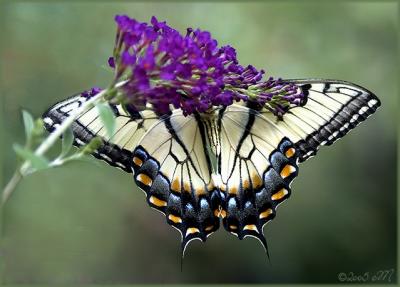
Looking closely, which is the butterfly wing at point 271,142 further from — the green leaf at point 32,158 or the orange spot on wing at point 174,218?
the green leaf at point 32,158

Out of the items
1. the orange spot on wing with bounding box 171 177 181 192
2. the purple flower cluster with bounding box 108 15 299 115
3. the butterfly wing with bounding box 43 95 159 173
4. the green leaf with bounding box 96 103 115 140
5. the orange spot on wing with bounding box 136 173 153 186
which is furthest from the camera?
the orange spot on wing with bounding box 171 177 181 192

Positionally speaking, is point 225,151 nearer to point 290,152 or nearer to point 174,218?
point 290,152

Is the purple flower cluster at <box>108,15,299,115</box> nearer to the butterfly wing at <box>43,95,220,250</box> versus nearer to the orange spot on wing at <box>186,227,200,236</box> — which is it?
the butterfly wing at <box>43,95,220,250</box>

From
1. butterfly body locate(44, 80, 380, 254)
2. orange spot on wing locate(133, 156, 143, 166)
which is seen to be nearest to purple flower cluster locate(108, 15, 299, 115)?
butterfly body locate(44, 80, 380, 254)

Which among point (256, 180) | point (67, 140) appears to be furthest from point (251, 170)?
point (67, 140)

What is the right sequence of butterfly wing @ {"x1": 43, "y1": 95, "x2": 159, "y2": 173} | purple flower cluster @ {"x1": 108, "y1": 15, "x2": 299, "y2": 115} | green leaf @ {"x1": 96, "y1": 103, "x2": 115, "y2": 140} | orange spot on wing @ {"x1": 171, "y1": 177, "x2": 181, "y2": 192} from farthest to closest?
orange spot on wing @ {"x1": 171, "y1": 177, "x2": 181, "y2": 192} → butterfly wing @ {"x1": 43, "y1": 95, "x2": 159, "y2": 173} → purple flower cluster @ {"x1": 108, "y1": 15, "x2": 299, "y2": 115} → green leaf @ {"x1": 96, "y1": 103, "x2": 115, "y2": 140}

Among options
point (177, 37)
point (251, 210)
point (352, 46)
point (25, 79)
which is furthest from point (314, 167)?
point (177, 37)

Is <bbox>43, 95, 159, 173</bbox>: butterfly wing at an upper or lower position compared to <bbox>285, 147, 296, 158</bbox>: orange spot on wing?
lower
